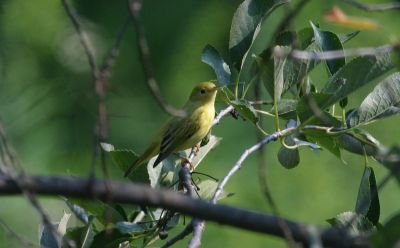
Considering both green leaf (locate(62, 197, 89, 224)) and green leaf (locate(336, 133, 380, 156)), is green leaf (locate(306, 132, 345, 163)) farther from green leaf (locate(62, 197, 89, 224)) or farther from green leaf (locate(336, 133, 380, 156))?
green leaf (locate(62, 197, 89, 224))

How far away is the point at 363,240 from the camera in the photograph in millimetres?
1135

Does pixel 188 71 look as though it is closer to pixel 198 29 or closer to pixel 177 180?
pixel 198 29

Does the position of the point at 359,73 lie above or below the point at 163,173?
above

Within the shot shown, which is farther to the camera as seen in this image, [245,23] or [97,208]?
[245,23]

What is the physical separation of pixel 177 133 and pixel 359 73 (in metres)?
1.19

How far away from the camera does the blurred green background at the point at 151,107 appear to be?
4211 mm

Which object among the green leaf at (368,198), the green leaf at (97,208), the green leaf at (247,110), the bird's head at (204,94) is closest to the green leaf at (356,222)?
the green leaf at (368,198)

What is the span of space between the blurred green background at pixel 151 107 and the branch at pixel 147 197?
9.40ft

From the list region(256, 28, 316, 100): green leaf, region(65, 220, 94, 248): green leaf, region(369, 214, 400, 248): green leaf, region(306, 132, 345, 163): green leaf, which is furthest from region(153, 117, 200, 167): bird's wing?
region(369, 214, 400, 248): green leaf

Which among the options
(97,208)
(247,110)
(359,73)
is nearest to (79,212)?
(97,208)

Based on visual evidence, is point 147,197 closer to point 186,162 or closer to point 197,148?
point 186,162

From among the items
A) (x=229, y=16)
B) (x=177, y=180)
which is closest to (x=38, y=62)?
(x=229, y=16)

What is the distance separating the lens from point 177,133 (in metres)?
2.85

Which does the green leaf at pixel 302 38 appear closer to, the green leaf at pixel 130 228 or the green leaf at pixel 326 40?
the green leaf at pixel 326 40
